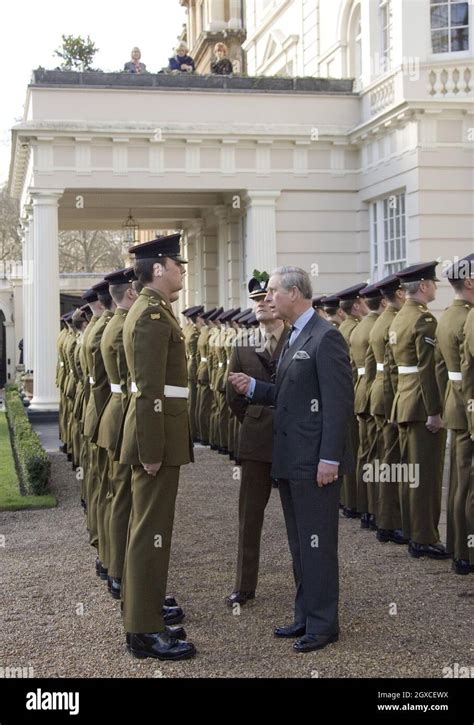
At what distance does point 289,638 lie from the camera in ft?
21.2

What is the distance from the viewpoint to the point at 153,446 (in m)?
6.16

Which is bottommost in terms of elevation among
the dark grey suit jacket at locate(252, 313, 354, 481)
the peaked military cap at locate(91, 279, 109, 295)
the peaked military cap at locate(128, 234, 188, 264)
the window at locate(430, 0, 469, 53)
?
the dark grey suit jacket at locate(252, 313, 354, 481)

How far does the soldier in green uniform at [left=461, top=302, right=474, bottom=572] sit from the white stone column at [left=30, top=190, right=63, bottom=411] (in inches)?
553

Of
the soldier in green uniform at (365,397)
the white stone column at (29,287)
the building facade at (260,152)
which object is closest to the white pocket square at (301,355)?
the soldier in green uniform at (365,397)

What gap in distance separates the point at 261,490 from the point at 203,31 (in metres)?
33.5

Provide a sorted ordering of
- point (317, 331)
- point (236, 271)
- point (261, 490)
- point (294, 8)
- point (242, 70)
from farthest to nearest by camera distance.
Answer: point (242, 70)
point (294, 8)
point (236, 271)
point (261, 490)
point (317, 331)

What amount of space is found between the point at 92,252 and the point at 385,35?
52.7 m

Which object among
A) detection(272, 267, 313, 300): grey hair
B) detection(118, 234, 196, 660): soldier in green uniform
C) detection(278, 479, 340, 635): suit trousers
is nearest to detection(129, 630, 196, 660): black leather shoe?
detection(118, 234, 196, 660): soldier in green uniform

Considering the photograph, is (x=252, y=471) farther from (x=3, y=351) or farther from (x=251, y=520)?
(x=3, y=351)

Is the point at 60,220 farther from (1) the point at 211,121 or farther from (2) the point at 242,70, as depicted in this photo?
(2) the point at 242,70

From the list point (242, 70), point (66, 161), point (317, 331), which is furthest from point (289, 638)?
point (242, 70)

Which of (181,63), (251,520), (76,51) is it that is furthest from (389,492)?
(76,51)

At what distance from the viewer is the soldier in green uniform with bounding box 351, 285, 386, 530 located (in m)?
9.89

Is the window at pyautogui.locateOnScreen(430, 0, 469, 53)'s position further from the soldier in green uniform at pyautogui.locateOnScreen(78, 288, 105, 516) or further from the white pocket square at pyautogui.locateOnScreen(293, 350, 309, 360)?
the white pocket square at pyautogui.locateOnScreen(293, 350, 309, 360)
